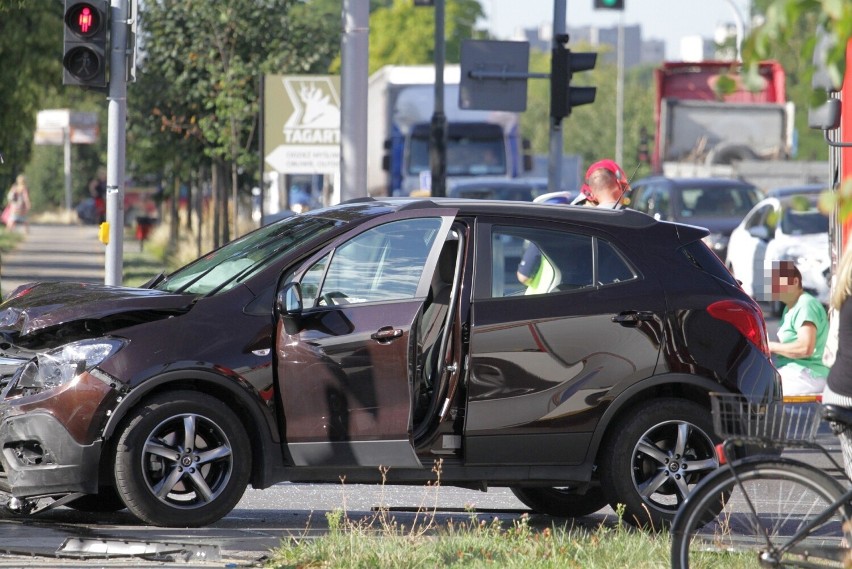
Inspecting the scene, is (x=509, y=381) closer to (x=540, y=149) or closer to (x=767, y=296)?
(x=767, y=296)

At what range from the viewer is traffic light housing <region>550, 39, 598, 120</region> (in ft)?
53.3

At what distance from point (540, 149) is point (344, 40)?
270 feet

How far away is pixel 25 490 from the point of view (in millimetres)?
6996

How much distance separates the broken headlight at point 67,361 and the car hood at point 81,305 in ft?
0.41

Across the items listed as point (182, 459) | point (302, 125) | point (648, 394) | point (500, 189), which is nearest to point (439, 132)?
point (500, 189)

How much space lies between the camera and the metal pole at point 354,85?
12.7m

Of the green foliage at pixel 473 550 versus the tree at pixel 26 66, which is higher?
the tree at pixel 26 66

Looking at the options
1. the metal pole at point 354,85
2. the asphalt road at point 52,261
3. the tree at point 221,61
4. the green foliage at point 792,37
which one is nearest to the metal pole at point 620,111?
the asphalt road at point 52,261

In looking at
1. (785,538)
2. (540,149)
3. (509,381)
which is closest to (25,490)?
(509,381)

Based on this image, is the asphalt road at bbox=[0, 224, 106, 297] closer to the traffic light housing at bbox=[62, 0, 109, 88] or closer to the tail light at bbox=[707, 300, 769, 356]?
the traffic light housing at bbox=[62, 0, 109, 88]

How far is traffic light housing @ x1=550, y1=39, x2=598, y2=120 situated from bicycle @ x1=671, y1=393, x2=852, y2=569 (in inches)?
431

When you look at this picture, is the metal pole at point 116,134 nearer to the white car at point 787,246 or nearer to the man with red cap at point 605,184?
the man with red cap at point 605,184

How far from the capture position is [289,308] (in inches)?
282

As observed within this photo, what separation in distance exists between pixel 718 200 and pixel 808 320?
14.6 m
